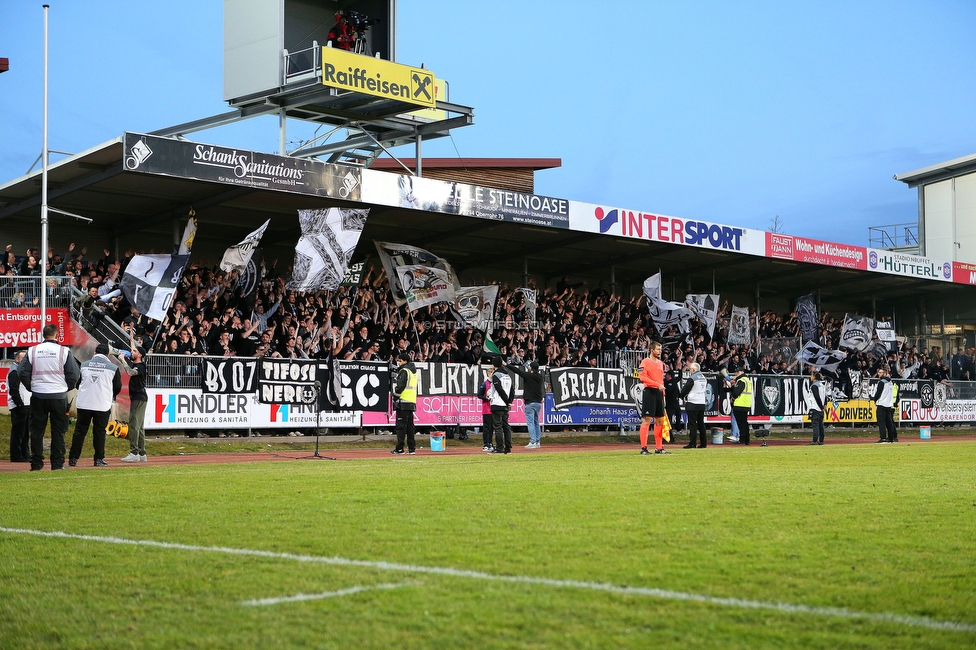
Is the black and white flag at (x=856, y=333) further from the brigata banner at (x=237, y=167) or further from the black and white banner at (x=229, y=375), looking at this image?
the black and white banner at (x=229, y=375)

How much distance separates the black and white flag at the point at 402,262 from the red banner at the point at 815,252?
13.6m

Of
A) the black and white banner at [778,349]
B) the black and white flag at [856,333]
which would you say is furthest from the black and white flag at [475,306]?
the black and white flag at [856,333]

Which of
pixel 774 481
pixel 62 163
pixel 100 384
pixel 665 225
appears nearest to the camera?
pixel 774 481

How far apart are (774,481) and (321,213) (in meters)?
16.1

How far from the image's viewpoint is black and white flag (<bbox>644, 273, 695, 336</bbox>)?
114 ft

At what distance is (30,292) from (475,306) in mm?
12613

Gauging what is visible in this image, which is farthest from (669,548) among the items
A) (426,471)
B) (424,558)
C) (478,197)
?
(478,197)

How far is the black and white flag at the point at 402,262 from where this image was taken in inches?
1154

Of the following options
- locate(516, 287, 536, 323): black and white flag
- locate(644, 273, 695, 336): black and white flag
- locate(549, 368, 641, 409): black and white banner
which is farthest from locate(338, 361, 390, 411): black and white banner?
locate(644, 273, 695, 336): black and white flag

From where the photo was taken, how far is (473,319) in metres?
30.9

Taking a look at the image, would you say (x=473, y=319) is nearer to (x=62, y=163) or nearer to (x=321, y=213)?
(x=321, y=213)

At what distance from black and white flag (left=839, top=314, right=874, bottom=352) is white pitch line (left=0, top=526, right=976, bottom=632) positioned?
37.4 meters

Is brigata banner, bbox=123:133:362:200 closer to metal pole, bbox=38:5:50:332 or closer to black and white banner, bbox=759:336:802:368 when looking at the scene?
metal pole, bbox=38:5:50:332

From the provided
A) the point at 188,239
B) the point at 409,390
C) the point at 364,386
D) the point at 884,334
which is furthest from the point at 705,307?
the point at 188,239
